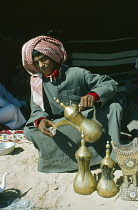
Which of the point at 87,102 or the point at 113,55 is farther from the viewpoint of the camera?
the point at 113,55

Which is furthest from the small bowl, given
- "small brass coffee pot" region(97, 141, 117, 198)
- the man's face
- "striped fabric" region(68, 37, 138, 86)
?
"striped fabric" region(68, 37, 138, 86)

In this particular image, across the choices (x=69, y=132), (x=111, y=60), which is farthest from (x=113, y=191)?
(x=111, y=60)

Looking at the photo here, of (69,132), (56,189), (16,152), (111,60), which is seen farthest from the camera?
(111,60)

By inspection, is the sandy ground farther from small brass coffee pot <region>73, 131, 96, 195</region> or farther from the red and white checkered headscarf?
the red and white checkered headscarf

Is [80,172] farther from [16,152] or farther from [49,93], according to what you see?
[16,152]

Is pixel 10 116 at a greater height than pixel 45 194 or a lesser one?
greater

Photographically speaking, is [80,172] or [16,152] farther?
[16,152]

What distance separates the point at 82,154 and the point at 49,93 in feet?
3.57

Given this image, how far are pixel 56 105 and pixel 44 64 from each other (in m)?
0.53

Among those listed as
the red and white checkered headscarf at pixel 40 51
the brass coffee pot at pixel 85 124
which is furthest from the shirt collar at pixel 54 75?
the brass coffee pot at pixel 85 124

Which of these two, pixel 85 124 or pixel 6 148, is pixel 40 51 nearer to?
pixel 85 124

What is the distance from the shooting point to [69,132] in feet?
10.3

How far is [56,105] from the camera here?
339 centimetres

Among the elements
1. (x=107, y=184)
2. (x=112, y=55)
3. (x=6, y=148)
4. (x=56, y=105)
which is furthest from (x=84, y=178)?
(x=112, y=55)
